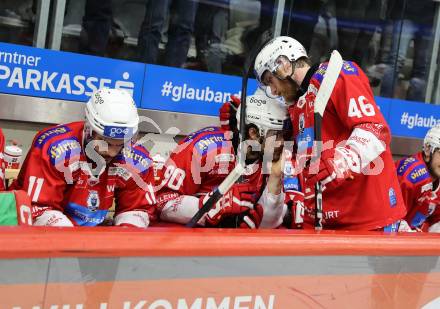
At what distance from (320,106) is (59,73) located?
12.1 ft

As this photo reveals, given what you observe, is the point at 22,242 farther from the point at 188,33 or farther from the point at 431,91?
the point at 431,91

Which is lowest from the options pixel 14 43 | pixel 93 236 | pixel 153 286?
pixel 153 286

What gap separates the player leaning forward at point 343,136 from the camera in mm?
2611

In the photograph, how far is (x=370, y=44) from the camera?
315 inches

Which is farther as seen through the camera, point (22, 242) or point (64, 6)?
point (64, 6)

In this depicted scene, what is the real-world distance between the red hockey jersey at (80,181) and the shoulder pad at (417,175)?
5.49 feet

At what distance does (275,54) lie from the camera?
290 cm

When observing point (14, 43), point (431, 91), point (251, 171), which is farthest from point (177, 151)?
point (431, 91)

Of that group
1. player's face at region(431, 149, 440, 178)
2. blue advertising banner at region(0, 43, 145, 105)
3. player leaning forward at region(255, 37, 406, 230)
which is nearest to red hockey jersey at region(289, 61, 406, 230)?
player leaning forward at region(255, 37, 406, 230)

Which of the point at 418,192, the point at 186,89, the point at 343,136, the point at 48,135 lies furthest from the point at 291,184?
the point at 186,89

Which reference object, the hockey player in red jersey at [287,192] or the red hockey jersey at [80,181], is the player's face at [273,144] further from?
the red hockey jersey at [80,181]

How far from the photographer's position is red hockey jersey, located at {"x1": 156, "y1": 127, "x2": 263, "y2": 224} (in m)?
3.35

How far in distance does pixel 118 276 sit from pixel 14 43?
442cm

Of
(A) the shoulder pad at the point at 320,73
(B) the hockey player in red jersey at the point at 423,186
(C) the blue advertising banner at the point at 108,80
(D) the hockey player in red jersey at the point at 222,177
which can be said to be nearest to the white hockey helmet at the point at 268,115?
(D) the hockey player in red jersey at the point at 222,177
